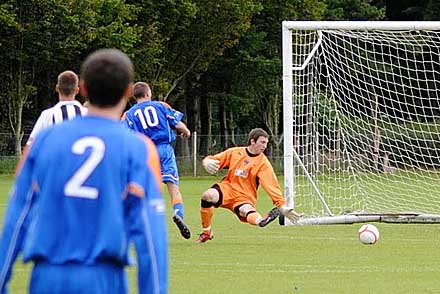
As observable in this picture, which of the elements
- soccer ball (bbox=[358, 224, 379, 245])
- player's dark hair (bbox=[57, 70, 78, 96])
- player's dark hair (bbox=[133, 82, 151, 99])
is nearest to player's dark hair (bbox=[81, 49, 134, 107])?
player's dark hair (bbox=[57, 70, 78, 96])

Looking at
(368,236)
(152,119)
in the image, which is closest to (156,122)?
(152,119)

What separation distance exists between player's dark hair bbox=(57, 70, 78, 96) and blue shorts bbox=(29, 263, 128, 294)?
5076mm

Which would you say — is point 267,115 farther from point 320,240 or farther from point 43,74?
point 320,240

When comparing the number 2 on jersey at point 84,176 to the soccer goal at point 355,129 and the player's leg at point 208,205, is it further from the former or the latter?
the soccer goal at point 355,129

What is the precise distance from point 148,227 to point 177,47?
39958 millimetres

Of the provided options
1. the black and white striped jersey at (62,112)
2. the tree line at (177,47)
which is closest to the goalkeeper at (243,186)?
the black and white striped jersey at (62,112)

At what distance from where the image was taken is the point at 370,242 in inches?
516

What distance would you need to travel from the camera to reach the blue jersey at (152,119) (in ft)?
42.4

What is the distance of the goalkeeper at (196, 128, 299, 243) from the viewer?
13.4m

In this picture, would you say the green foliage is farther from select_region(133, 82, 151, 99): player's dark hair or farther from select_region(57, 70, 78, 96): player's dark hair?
select_region(57, 70, 78, 96): player's dark hair

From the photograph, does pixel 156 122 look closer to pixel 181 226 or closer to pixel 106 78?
pixel 181 226

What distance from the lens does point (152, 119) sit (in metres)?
12.9

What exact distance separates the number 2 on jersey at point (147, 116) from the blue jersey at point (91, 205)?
8.47 metres

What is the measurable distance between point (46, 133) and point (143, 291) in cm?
73
